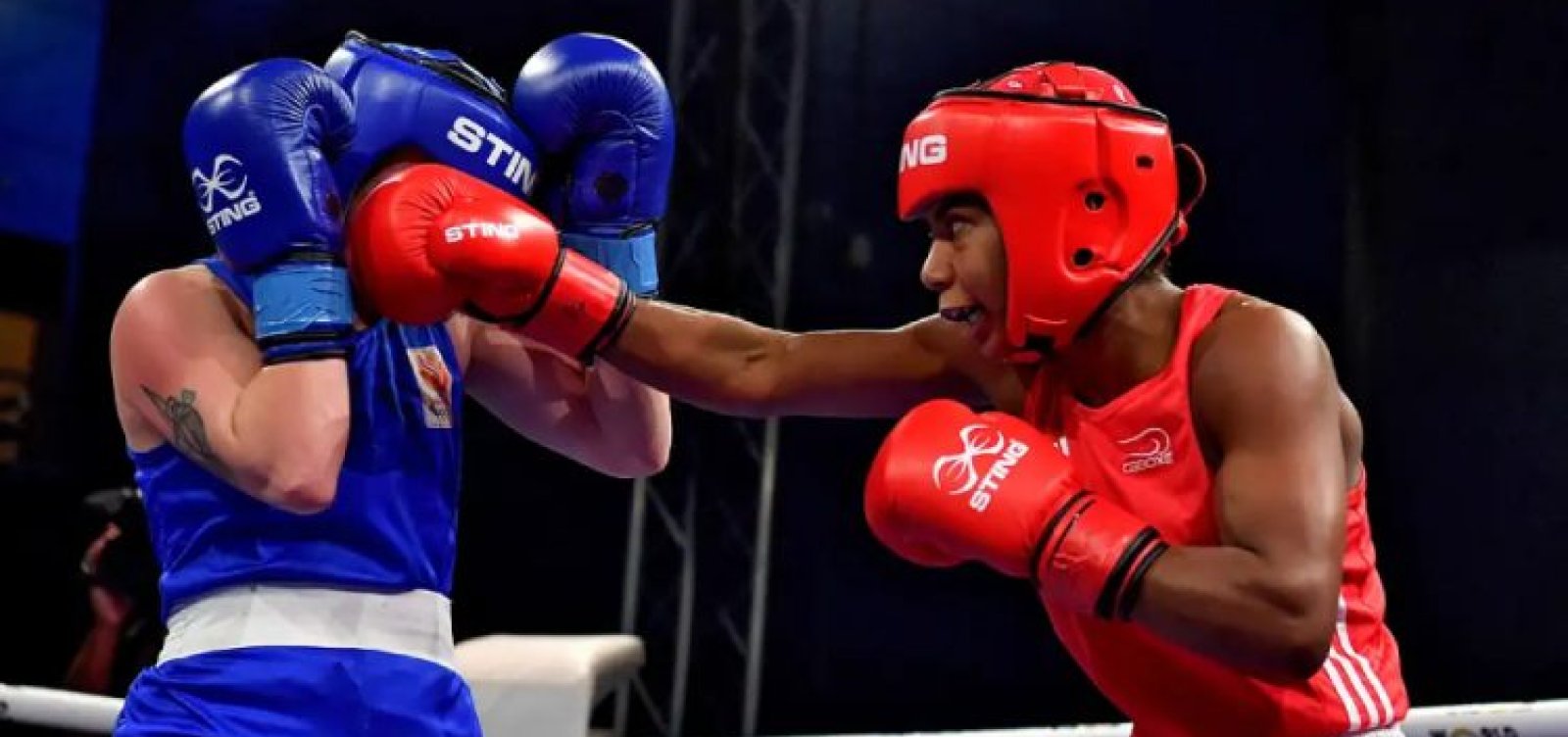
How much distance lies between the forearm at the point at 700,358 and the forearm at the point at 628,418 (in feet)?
0.82

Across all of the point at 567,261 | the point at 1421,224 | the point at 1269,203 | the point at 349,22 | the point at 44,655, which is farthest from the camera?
the point at 349,22

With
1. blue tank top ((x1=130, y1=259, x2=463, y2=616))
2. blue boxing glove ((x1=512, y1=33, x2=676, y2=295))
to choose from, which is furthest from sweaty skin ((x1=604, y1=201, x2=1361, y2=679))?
blue tank top ((x1=130, y1=259, x2=463, y2=616))

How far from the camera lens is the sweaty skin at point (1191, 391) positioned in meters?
1.49

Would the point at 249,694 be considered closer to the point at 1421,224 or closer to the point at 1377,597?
the point at 1377,597

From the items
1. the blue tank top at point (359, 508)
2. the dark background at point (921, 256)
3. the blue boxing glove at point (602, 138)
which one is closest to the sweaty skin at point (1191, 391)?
the blue boxing glove at point (602, 138)

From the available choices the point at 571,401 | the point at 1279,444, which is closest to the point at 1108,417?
the point at 1279,444

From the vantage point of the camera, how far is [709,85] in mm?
5805

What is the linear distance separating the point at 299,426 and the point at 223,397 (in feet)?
0.38

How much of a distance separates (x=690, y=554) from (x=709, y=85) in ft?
5.74

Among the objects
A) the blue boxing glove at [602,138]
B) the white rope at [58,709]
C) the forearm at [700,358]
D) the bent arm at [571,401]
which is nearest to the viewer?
the forearm at [700,358]

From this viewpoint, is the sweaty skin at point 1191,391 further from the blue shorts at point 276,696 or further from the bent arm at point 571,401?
the blue shorts at point 276,696

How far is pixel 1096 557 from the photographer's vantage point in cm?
150

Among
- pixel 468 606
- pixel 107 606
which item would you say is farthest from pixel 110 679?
pixel 468 606

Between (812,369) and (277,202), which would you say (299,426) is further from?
(812,369)
